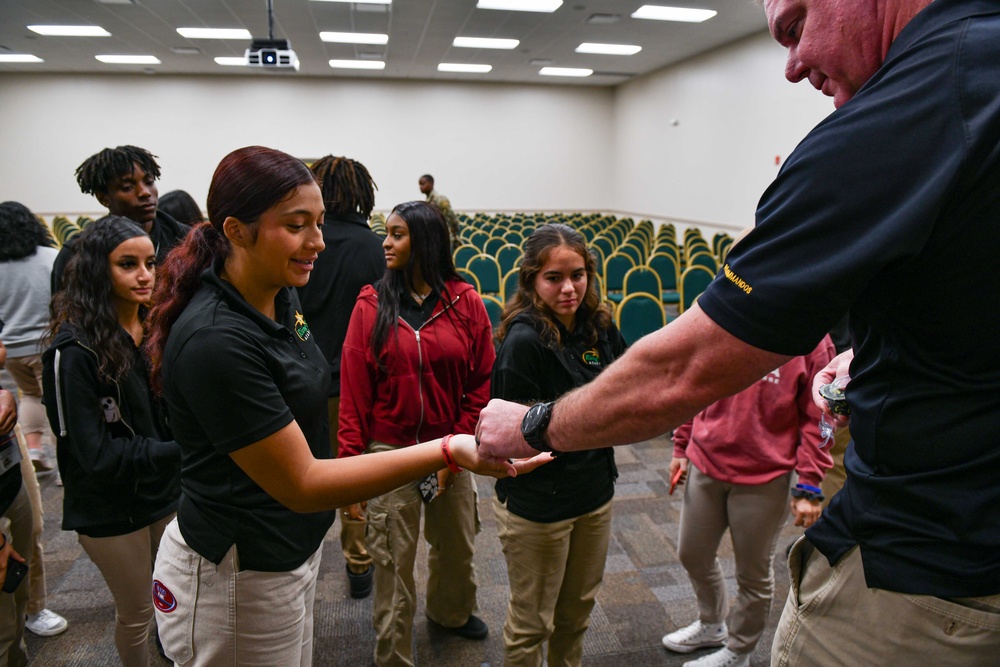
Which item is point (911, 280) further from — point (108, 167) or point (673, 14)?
point (673, 14)

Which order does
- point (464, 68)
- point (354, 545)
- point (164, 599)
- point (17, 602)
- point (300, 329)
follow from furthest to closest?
1. point (464, 68)
2. point (354, 545)
3. point (17, 602)
4. point (300, 329)
5. point (164, 599)

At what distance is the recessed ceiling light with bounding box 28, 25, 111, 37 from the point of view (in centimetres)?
1004

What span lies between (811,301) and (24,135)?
18463 mm

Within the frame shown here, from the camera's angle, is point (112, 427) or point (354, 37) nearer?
point (112, 427)

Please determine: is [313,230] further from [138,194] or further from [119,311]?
[138,194]

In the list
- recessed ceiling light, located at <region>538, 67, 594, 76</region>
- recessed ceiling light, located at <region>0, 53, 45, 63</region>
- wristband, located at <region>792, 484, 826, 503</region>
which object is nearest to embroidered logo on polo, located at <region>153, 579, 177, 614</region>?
wristband, located at <region>792, 484, 826, 503</region>

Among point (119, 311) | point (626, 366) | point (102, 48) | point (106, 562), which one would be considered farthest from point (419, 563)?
point (102, 48)

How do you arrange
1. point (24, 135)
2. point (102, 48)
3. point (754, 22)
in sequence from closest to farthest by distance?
point (754, 22)
point (102, 48)
point (24, 135)

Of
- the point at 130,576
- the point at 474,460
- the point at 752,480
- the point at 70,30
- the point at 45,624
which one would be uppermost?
the point at 70,30

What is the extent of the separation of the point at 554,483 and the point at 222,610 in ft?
3.14

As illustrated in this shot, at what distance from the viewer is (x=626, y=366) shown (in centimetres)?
97

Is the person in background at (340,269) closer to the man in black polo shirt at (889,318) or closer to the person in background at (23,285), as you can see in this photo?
the person in background at (23,285)

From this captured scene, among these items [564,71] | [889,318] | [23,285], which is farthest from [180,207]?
[564,71]

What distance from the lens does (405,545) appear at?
221cm
